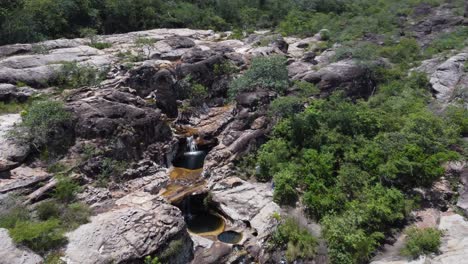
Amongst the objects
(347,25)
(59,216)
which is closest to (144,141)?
(59,216)

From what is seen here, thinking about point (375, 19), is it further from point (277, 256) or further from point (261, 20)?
point (277, 256)

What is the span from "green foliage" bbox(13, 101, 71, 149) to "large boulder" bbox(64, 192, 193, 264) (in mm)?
6473

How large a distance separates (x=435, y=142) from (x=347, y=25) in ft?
95.3

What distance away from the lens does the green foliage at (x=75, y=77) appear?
26.6 meters

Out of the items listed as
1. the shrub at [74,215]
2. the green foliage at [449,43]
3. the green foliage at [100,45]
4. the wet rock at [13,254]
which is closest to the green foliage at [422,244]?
the shrub at [74,215]

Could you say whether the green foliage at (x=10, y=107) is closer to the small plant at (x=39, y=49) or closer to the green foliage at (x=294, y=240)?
the small plant at (x=39, y=49)

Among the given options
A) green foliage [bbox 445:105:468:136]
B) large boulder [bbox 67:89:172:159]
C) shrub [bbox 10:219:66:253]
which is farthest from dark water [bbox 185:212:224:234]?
green foliage [bbox 445:105:468:136]

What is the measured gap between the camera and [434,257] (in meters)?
14.6

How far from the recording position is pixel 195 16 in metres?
47.5

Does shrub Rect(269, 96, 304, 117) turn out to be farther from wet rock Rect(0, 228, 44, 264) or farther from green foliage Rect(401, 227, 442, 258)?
wet rock Rect(0, 228, 44, 264)

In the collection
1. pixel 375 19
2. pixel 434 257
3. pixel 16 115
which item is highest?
pixel 375 19

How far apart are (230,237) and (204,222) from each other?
211 centimetres

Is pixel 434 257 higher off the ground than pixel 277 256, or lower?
higher

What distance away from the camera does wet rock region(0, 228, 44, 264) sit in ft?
42.8
